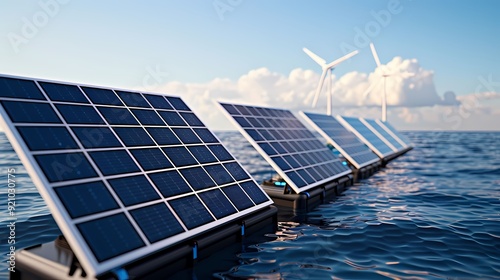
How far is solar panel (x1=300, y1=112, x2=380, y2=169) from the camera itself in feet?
83.6

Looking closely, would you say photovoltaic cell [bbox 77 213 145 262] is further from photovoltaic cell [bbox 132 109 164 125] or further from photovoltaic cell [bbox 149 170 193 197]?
photovoltaic cell [bbox 132 109 164 125]

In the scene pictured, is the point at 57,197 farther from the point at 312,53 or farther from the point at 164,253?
the point at 312,53

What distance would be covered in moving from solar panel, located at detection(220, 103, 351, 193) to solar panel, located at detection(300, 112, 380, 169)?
2.48 m

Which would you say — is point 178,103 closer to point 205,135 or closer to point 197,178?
point 205,135

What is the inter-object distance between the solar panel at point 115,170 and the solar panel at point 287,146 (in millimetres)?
4057

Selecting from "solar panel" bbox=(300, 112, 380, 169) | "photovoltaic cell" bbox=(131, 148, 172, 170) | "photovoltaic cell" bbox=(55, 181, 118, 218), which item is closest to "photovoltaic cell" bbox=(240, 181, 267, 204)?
"photovoltaic cell" bbox=(131, 148, 172, 170)

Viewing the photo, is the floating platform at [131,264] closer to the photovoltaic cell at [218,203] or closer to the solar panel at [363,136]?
the photovoltaic cell at [218,203]

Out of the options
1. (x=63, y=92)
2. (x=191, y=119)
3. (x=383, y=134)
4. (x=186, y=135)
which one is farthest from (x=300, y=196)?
(x=383, y=134)

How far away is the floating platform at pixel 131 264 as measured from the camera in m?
6.86

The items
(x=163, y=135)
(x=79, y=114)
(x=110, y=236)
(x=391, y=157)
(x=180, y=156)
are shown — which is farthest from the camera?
(x=391, y=157)

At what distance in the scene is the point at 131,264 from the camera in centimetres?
706

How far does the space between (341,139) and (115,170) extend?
22.0 m

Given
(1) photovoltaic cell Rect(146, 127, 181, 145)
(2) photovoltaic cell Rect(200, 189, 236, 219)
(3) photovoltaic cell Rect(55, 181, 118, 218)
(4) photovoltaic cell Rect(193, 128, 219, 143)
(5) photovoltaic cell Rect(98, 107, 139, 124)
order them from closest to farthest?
(3) photovoltaic cell Rect(55, 181, 118, 218)
(5) photovoltaic cell Rect(98, 107, 139, 124)
(2) photovoltaic cell Rect(200, 189, 236, 219)
(1) photovoltaic cell Rect(146, 127, 181, 145)
(4) photovoltaic cell Rect(193, 128, 219, 143)

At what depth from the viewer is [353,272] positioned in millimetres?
9367
